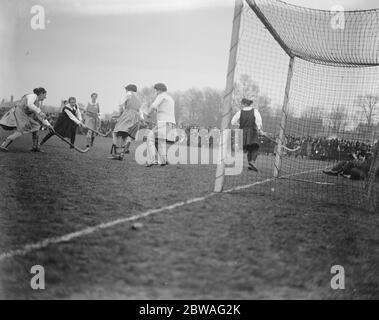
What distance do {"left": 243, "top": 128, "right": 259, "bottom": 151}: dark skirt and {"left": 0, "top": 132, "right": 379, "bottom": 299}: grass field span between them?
3.50 meters

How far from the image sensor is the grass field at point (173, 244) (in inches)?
82.3

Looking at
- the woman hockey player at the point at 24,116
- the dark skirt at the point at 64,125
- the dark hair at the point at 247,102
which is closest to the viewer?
the woman hockey player at the point at 24,116

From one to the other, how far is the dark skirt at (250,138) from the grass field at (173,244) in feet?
11.5

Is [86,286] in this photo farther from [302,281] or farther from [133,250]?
[302,281]

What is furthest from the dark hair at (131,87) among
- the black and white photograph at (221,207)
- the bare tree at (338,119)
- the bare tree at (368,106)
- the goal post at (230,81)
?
the bare tree at (368,106)

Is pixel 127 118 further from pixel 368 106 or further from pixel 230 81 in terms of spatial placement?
pixel 368 106

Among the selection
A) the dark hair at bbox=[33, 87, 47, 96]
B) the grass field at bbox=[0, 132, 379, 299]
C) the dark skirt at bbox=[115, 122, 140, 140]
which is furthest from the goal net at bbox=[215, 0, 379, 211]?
the dark hair at bbox=[33, 87, 47, 96]

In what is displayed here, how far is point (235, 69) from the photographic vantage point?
15.6ft

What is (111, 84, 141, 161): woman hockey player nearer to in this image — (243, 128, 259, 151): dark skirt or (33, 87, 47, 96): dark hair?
(33, 87, 47, 96): dark hair

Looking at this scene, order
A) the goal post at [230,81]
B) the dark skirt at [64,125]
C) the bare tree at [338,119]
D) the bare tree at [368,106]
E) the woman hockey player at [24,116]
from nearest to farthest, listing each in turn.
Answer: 1. the goal post at [230,81]
2. the bare tree at [368,106]
3. the woman hockey player at [24,116]
4. the bare tree at [338,119]
5. the dark skirt at [64,125]

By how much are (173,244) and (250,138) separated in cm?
582

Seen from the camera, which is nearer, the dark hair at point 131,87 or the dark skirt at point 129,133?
the dark hair at point 131,87

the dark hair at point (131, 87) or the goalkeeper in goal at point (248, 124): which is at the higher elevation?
the dark hair at point (131, 87)

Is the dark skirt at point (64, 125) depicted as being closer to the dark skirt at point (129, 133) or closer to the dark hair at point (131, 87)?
the dark skirt at point (129, 133)
